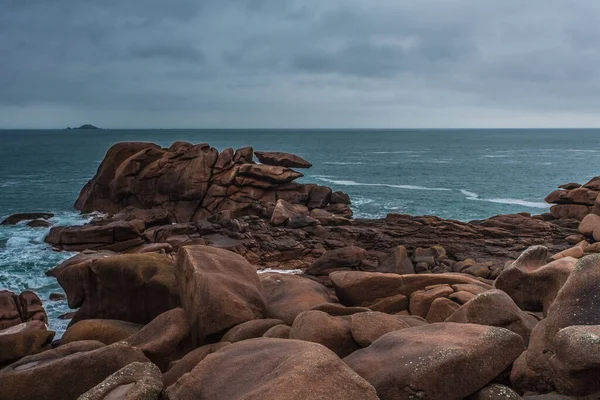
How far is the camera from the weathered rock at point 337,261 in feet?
99.6

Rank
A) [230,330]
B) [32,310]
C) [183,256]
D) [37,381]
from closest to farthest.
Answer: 1. [37,381]
2. [230,330]
3. [183,256]
4. [32,310]

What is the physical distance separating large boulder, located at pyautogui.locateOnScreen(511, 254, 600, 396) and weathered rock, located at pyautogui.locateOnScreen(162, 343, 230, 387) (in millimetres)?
6538

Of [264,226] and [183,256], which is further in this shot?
Result: [264,226]

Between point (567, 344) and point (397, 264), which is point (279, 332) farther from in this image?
point (397, 264)

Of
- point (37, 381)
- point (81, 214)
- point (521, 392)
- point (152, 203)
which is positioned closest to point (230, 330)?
point (37, 381)

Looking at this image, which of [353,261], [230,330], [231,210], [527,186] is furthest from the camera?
[527,186]

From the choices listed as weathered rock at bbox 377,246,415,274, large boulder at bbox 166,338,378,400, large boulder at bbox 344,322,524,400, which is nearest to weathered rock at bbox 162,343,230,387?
large boulder at bbox 166,338,378,400

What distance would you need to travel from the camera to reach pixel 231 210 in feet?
159

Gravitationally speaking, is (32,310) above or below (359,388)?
below

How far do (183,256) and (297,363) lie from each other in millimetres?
8621

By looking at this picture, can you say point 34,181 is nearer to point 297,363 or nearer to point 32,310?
point 32,310

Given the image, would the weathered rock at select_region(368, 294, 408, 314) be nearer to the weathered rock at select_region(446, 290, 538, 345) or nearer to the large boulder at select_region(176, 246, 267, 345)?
the large boulder at select_region(176, 246, 267, 345)

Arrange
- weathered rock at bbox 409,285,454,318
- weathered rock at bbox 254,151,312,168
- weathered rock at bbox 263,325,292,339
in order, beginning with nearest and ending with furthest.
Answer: weathered rock at bbox 263,325,292,339, weathered rock at bbox 409,285,454,318, weathered rock at bbox 254,151,312,168

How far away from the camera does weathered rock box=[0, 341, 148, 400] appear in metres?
11.7
